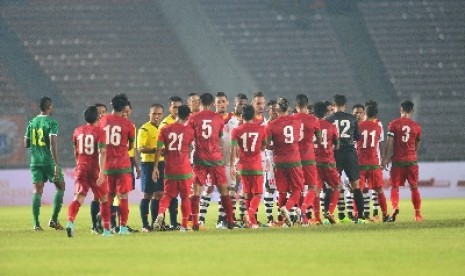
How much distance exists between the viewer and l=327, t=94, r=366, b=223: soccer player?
1778 cm

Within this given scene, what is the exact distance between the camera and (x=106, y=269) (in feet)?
34.1

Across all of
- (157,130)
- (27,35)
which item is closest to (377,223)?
(157,130)

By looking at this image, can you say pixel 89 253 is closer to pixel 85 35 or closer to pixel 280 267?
pixel 280 267

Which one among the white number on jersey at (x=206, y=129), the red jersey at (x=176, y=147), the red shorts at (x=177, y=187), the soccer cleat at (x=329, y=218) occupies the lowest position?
the soccer cleat at (x=329, y=218)

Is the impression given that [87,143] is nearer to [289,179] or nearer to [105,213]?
[105,213]

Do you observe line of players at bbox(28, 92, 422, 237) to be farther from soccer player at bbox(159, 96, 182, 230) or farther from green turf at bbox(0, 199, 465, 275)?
green turf at bbox(0, 199, 465, 275)

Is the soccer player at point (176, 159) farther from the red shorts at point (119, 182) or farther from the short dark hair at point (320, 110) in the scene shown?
the short dark hair at point (320, 110)

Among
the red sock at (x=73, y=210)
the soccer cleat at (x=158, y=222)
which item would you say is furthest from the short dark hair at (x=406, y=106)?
the red sock at (x=73, y=210)

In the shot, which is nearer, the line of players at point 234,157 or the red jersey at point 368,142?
the line of players at point 234,157

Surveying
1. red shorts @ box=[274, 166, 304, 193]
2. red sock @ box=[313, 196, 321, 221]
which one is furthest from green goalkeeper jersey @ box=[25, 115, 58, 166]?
red sock @ box=[313, 196, 321, 221]

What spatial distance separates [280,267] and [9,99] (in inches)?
1069

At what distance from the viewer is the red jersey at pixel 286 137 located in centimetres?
1664

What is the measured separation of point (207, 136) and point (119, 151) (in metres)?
1.43

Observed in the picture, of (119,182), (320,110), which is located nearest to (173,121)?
(119,182)
